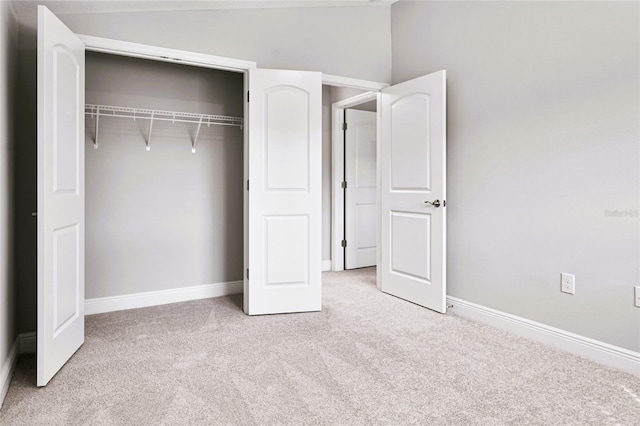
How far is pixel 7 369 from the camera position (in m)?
2.09

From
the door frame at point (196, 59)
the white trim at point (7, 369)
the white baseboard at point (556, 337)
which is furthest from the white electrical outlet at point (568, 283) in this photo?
the white trim at point (7, 369)

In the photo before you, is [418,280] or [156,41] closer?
[156,41]

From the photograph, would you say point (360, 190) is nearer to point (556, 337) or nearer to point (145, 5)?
point (556, 337)

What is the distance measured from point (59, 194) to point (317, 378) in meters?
1.73

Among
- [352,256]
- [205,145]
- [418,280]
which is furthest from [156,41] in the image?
[352,256]

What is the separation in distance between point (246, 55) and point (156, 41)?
691mm

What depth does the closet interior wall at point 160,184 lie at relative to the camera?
332cm

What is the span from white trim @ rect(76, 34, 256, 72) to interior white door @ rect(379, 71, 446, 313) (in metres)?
1.39

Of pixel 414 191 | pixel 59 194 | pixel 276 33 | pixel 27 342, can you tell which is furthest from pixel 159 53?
pixel 414 191

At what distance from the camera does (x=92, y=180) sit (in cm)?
329

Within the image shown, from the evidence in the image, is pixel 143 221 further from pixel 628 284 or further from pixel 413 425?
pixel 628 284

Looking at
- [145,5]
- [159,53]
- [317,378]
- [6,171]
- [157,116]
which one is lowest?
[317,378]

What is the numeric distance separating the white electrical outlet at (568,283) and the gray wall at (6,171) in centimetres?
320

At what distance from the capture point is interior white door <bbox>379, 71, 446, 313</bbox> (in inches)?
128
